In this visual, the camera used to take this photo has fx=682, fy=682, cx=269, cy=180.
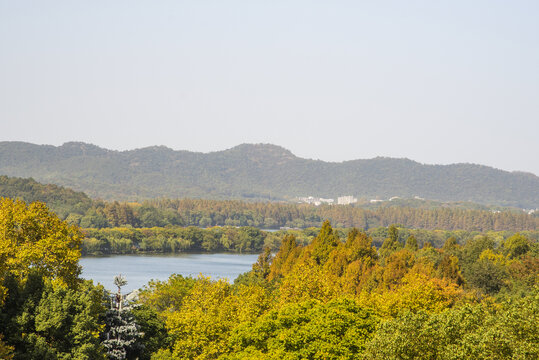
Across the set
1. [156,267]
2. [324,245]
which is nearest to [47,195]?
[156,267]

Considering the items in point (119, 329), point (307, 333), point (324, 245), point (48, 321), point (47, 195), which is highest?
point (47, 195)

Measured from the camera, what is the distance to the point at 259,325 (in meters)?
30.2

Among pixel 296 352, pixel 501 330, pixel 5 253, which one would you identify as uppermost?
pixel 5 253

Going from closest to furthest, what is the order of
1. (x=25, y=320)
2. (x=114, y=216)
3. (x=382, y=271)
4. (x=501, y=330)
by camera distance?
(x=501, y=330) < (x=25, y=320) < (x=382, y=271) < (x=114, y=216)

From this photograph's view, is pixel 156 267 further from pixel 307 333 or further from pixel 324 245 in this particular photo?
pixel 307 333

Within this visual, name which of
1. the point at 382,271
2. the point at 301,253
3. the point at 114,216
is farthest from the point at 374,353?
the point at 114,216

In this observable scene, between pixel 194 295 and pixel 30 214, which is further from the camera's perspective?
pixel 194 295

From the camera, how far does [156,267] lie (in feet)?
331

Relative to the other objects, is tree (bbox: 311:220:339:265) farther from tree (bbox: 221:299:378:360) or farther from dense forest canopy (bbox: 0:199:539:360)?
tree (bbox: 221:299:378:360)

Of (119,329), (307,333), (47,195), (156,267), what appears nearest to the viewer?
(307,333)

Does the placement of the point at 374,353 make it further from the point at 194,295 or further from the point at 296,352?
the point at 194,295

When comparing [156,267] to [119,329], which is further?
[156,267]

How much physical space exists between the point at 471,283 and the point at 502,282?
8.73 ft

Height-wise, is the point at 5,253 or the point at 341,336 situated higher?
the point at 5,253
